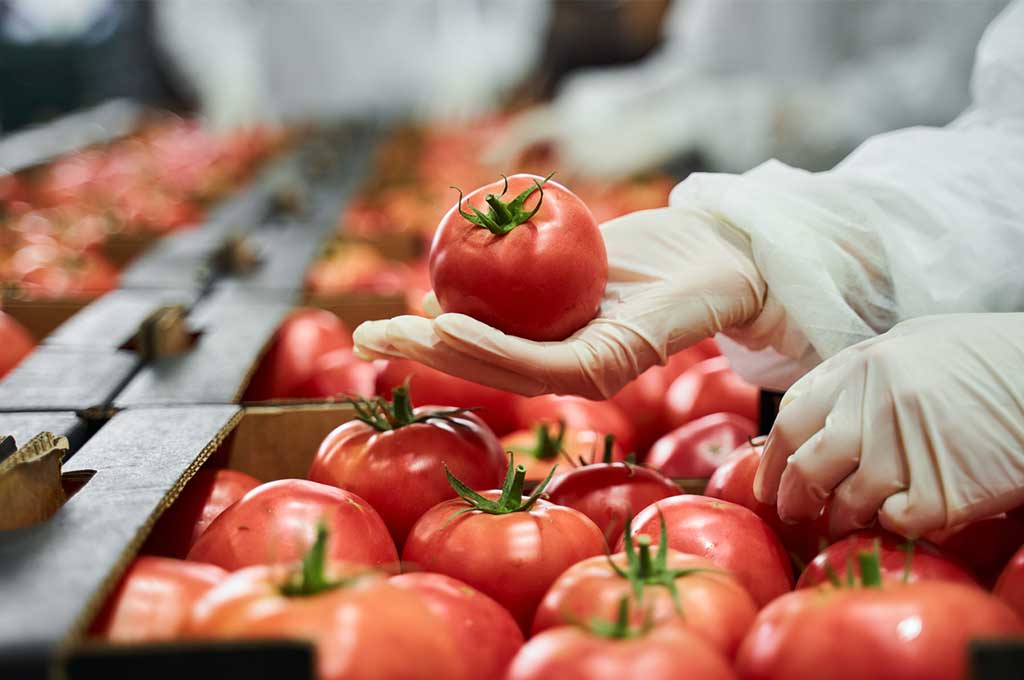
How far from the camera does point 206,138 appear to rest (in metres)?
8.53

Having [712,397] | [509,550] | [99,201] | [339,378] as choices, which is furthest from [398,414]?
[99,201]

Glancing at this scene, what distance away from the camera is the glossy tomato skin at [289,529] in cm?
132

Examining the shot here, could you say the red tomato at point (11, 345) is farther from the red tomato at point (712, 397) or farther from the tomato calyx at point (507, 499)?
the red tomato at point (712, 397)

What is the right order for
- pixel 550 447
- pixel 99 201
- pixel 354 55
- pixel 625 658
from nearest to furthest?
1. pixel 625 658
2. pixel 550 447
3. pixel 99 201
4. pixel 354 55

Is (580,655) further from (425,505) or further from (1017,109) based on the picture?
(1017,109)

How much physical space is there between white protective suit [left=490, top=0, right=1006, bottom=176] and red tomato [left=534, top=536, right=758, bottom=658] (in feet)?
11.3

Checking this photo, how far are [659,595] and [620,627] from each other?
0.47ft

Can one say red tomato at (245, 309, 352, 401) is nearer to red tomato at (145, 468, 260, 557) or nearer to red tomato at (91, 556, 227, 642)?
red tomato at (145, 468, 260, 557)

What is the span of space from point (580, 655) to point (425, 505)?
616mm

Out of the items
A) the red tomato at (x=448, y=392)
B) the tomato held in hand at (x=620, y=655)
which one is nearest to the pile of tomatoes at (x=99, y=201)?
the red tomato at (x=448, y=392)

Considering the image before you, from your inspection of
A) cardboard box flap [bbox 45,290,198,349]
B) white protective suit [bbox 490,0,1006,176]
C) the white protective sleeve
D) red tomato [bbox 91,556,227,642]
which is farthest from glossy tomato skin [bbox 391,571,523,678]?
white protective suit [bbox 490,0,1006,176]

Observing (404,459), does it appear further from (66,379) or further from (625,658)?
(66,379)

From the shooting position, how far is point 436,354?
5.13 feet

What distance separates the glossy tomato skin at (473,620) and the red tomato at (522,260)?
17.4 inches
